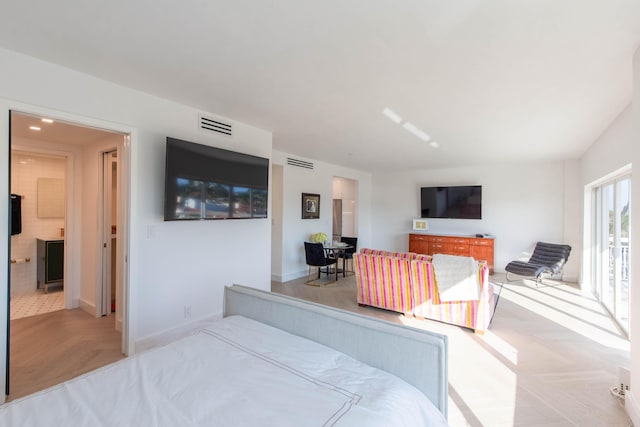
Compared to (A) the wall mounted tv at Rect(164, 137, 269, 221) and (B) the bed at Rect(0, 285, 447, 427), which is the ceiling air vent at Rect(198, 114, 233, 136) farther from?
(B) the bed at Rect(0, 285, 447, 427)

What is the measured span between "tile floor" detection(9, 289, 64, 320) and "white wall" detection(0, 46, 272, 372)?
227 centimetres

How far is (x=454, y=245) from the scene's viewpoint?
6840 millimetres

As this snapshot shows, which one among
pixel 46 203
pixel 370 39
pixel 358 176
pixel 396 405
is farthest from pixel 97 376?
pixel 358 176

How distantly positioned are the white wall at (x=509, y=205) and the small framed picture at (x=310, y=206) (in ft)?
8.50

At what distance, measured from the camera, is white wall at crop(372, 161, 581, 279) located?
20.1ft

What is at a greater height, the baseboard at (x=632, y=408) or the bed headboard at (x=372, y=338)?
the bed headboard at (x=372, y=338)

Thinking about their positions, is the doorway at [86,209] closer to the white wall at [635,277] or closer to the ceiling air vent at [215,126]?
the ceiling air vent at [215,126]

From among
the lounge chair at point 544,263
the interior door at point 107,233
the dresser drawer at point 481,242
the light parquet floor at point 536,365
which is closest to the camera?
the light parquet floor at point 536,365

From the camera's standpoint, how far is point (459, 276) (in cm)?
341

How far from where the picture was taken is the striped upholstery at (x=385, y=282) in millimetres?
3809

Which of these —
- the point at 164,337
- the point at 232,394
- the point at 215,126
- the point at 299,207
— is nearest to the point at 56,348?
the point at 164,337

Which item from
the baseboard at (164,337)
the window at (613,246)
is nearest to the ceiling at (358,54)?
the window at (613,246)

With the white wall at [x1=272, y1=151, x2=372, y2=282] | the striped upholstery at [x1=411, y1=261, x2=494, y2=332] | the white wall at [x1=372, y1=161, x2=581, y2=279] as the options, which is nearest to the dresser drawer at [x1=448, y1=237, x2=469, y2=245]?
the white wall at [x1=372, y1=161, x2=581, y2=279]

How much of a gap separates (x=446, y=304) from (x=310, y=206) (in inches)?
134
